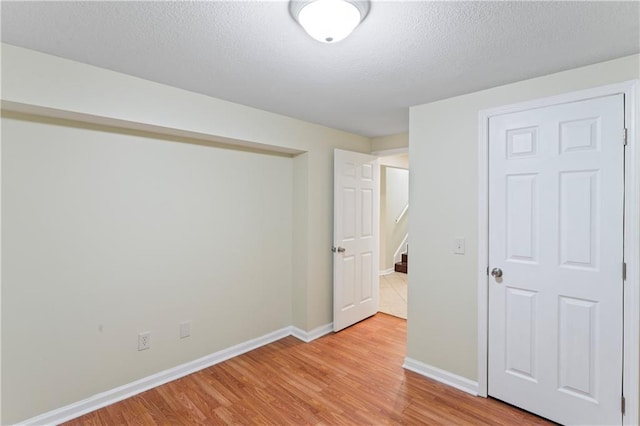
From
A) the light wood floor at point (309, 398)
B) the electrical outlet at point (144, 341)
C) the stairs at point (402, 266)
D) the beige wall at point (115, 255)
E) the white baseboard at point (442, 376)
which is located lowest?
the light wood floor at point (309, 398)

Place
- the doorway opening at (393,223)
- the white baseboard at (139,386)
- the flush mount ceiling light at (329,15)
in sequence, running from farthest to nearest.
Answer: the doorway opening at (393,223), the white baseboard at (139,386), the flush mount ceiling light at (329,15)

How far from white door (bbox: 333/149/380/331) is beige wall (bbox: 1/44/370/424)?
0.23 metres

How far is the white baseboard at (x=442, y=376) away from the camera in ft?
7.81

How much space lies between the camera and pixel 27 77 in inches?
68.2

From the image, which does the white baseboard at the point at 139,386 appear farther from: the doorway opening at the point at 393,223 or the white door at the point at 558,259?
the doorway opening at the point at 393,223

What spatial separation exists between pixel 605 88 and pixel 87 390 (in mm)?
3895

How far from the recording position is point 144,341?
241 cm

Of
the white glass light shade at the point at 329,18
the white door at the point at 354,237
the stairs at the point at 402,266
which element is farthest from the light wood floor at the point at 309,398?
the stairs at the point at 402,266

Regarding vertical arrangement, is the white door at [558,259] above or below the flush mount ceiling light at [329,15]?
below

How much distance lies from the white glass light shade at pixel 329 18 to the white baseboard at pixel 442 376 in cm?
256

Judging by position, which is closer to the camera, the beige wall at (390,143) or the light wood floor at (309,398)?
the light wood floor at (309,398)

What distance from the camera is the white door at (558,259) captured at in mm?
1860

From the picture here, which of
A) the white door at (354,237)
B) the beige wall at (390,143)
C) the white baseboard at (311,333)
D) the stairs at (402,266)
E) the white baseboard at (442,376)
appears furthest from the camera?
the stairs at (402,266)

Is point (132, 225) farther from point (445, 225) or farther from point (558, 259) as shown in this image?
point (558, 259)
